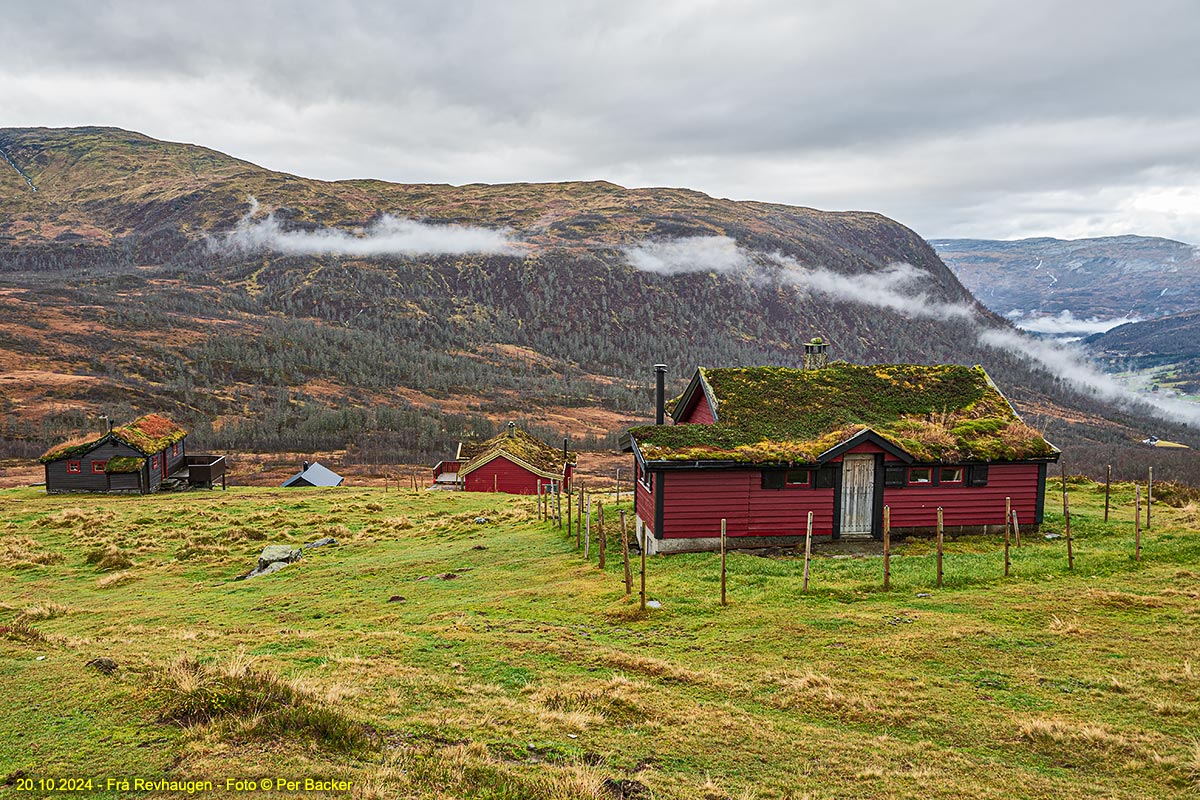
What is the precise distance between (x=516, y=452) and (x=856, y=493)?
35.0 meters

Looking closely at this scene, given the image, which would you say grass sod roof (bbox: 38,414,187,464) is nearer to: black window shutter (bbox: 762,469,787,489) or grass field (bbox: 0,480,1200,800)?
grass field (bbox: 0,480,1200,800)

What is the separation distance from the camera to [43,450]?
9338cm

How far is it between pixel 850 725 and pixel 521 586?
1200cm

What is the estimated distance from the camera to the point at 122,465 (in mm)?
54719

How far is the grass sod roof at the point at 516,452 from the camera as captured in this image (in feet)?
184

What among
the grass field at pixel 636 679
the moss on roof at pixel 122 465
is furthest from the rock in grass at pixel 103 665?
the moss on roof at pixel 122 465

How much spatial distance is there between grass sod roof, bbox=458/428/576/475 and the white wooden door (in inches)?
1303

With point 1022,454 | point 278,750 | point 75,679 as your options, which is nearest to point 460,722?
point 278,750

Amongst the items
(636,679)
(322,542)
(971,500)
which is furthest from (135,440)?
(971,500)

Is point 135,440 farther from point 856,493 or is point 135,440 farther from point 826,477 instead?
point 856,493

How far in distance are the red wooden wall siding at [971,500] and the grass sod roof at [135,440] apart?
56985 mm

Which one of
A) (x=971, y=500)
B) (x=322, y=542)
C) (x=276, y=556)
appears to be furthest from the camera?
(x=322, y=542)

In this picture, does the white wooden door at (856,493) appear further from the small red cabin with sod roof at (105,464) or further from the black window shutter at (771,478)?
the small red cabin with sod roof at (105,464)

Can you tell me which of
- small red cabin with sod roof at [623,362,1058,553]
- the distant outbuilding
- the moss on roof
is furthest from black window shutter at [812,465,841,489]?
the moss on roof
